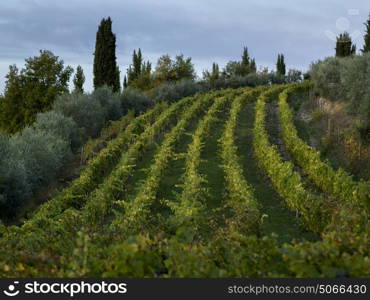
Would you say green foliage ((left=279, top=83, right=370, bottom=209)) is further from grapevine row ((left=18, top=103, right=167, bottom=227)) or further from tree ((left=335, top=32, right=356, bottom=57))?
tree ((left=335, top=32, right=356, bottom=57))

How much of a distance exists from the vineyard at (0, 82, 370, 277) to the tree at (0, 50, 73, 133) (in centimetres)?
1164

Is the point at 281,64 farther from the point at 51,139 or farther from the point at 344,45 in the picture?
the point at 51,139

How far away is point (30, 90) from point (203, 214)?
37.0 metres

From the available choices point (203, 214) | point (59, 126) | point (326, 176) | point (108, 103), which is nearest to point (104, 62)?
point (108, 103)

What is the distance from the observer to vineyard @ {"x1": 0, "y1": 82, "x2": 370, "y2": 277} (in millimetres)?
7137

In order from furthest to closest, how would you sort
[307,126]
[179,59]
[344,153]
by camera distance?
[179,59] < [307,126] < [344,153]

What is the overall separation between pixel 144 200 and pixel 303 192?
5262 millimetres

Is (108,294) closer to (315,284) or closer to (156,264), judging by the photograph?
(156,264)

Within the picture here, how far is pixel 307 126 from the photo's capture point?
3528cm

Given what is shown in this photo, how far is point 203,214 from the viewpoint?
50.7 feet

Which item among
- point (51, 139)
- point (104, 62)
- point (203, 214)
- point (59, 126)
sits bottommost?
point (203, 214)

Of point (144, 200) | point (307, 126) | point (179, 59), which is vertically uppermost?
point (179, 59)

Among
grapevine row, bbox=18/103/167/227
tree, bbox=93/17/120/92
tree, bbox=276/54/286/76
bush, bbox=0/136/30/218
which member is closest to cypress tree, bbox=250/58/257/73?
tree, bbox=276/54/286/76

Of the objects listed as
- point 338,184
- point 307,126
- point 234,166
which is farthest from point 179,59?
point 338,184
